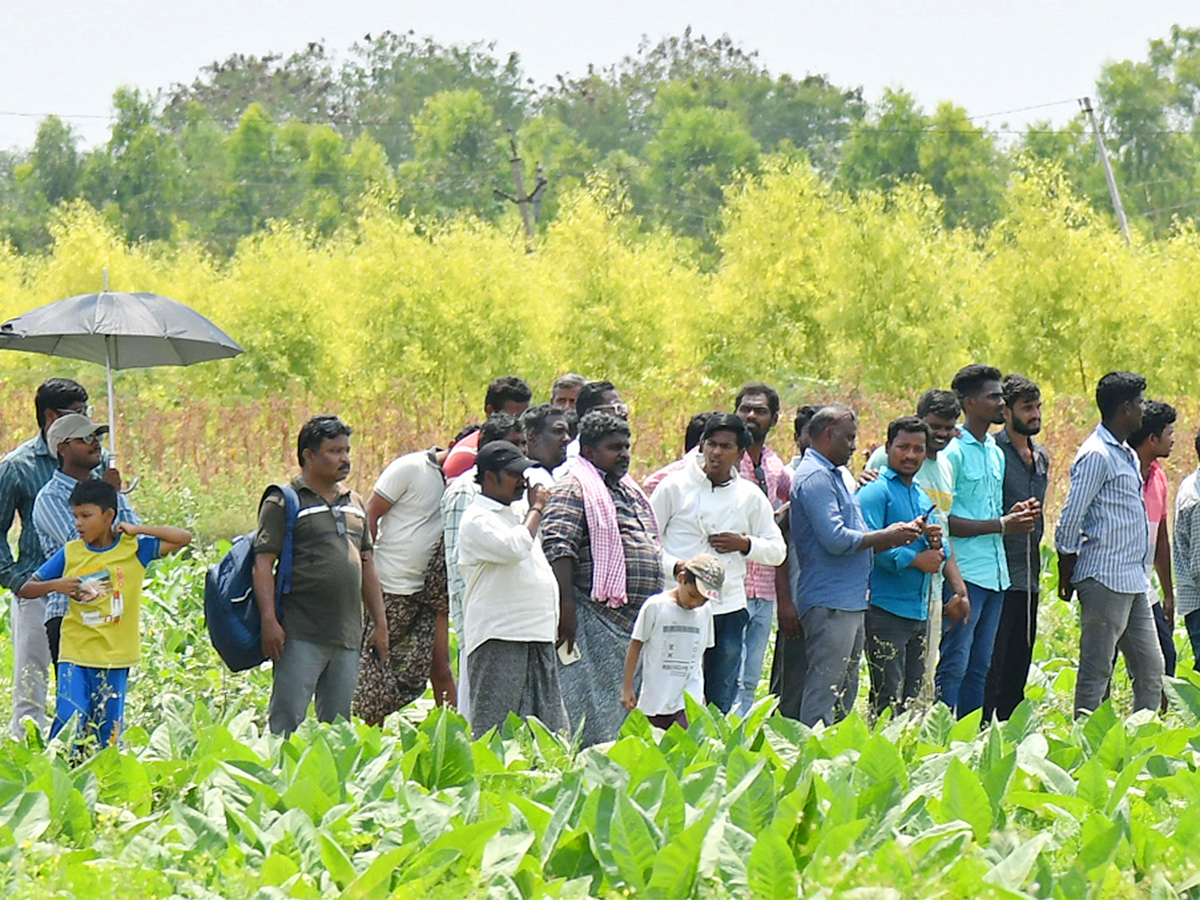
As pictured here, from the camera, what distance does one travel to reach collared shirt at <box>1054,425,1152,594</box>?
6910 millimetres

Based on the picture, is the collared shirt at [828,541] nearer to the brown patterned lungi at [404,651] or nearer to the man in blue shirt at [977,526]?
the man in blue shirt at [977,526]

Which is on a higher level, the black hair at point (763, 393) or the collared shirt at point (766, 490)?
the black hair at point (763, 393)

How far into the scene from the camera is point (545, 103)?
3211 inches

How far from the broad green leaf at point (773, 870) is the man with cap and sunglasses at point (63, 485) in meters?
3.38

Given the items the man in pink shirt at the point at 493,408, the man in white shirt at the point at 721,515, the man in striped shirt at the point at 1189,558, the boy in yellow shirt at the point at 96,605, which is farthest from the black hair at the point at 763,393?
the boy in yellow shirt at the point at 96,605

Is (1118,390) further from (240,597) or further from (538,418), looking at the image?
(240,597)

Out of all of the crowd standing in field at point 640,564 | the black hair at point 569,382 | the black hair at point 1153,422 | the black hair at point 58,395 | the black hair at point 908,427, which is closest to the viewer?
the crowd standing in field at point 640,564

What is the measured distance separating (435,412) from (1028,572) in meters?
14.9

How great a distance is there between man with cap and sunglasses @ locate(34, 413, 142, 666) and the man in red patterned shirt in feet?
8.86

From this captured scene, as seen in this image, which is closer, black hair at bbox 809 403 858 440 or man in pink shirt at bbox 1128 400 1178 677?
black hair at bbox 809 403 858 440

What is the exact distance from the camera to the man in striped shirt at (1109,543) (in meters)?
6.91

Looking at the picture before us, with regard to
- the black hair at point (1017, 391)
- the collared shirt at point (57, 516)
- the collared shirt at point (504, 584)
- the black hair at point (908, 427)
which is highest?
the black hair at point (1017, 391)

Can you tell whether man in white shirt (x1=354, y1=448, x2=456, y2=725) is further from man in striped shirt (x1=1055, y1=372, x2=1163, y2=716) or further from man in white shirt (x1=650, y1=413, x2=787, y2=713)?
man in striped shirt (x1=1055, y1=372, x2=1163, y2=716)

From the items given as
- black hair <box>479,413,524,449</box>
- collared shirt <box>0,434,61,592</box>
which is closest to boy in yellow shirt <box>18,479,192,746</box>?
collared shirt <box>0,434,61,592</box>
